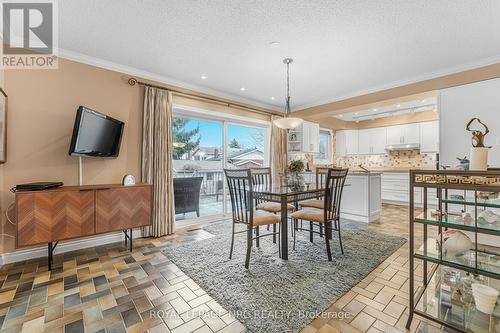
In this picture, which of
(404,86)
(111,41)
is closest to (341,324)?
(111,41)

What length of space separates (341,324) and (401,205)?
18.3ft

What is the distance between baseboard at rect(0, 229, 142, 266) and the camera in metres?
2.51

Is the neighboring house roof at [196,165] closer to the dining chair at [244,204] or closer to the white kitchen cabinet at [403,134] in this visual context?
the dining chair at [244,204]

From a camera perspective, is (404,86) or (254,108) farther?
(254,108)

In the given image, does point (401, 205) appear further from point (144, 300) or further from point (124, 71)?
point (124, 71)

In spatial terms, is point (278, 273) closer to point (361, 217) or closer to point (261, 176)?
point (261, 176)

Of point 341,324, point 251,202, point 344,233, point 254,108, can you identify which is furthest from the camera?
point 254,108

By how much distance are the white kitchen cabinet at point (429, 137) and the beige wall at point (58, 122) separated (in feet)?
22.7

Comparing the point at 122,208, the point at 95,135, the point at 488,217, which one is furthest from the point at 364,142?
the point at 95,135

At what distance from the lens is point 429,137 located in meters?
5.85

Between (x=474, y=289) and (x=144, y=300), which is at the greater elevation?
(x=474, y=289)

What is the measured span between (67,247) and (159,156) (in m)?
1.65

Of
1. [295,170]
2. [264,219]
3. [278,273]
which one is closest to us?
[278,273]

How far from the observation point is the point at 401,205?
5934 millimetres
